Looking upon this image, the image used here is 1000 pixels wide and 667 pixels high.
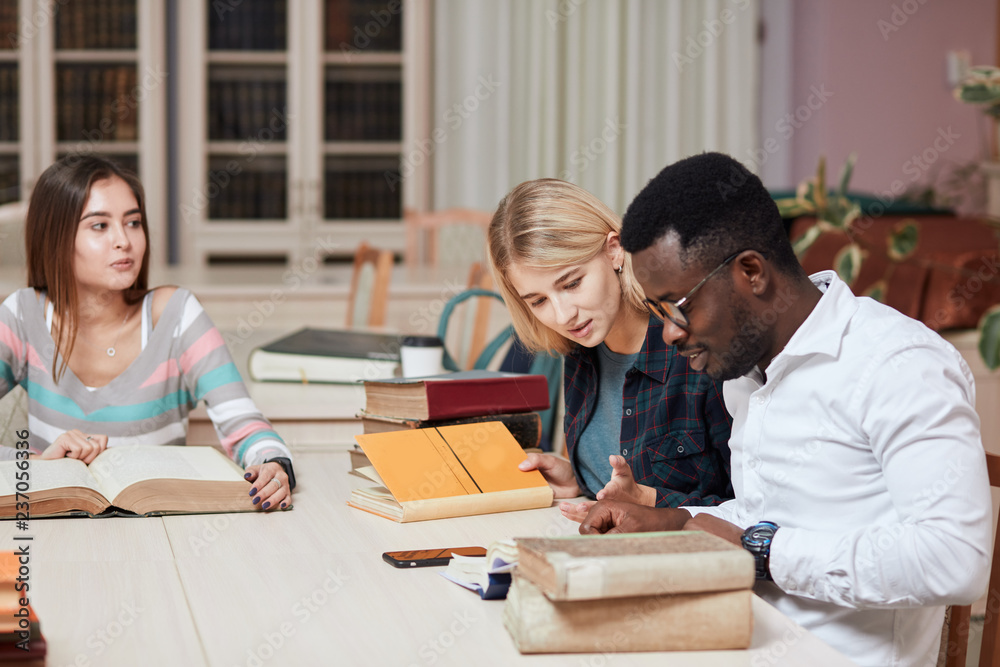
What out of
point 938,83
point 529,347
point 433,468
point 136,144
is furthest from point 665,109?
point 433,468

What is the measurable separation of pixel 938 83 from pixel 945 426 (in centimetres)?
397

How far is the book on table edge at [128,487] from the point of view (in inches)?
48.0

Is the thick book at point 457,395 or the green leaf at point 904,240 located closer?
the thick book at point 457,395

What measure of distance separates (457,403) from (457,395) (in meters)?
0.01

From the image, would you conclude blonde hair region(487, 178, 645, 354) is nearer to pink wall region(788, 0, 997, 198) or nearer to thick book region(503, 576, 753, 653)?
thick book region(503, 576, 753, 653)

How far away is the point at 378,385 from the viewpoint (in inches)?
58.7

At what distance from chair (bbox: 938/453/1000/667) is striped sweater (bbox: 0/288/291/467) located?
39.4 inches

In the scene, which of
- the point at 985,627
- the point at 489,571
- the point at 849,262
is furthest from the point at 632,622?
the point at 849,262

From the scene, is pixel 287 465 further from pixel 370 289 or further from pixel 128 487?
pixel 370 289

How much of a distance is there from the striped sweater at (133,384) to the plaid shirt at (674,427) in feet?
1.90

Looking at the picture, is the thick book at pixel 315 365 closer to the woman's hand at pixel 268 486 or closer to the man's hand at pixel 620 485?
the woman's hand at pixel 268 486

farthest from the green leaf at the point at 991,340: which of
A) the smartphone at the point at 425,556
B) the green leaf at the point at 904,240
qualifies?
the smartphone at the point at 425,556

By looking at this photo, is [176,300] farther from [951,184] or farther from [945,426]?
[951,184]

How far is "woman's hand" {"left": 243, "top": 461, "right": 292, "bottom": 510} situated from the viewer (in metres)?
1.29
